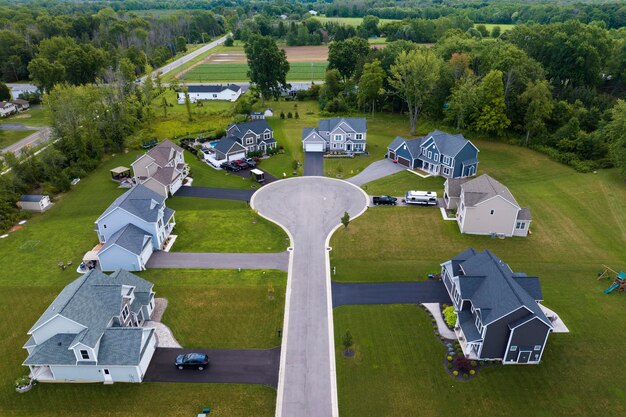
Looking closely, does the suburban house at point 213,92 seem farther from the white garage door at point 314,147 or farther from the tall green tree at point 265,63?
the white garage door at point 314,147

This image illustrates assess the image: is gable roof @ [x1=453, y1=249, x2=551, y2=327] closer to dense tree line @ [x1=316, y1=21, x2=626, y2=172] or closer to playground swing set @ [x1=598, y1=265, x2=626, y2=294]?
playground swing set @ [x1=598, y1=265, x2=626, y2=294]

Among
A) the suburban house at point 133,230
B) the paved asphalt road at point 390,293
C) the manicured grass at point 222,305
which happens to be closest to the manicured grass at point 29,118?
the suburban house at point 133,230

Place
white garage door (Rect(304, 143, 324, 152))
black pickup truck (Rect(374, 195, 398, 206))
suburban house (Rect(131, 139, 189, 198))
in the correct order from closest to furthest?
black pickup truck (Rect(374, 195, 398, 206))
suburban house (Rect(131, 139, 189, 198))
white garage door (Rect(304, 143, 324, 152))

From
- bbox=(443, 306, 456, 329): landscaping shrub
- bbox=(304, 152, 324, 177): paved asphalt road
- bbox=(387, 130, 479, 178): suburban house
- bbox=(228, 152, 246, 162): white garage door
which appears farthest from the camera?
bbox=(228, 152, 246, 162): white garage door

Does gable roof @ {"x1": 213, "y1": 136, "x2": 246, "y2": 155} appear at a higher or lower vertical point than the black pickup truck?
higher

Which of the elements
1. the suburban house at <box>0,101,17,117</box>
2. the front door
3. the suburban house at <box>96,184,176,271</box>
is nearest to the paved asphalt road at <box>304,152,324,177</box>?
the suburban house at <box>96,184,176,271</box>

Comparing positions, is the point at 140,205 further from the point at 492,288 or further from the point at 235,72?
the point at 235,72

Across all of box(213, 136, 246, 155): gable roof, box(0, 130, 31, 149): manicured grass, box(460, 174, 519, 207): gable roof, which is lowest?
box(0, 130, 31, 149): manicured grass
